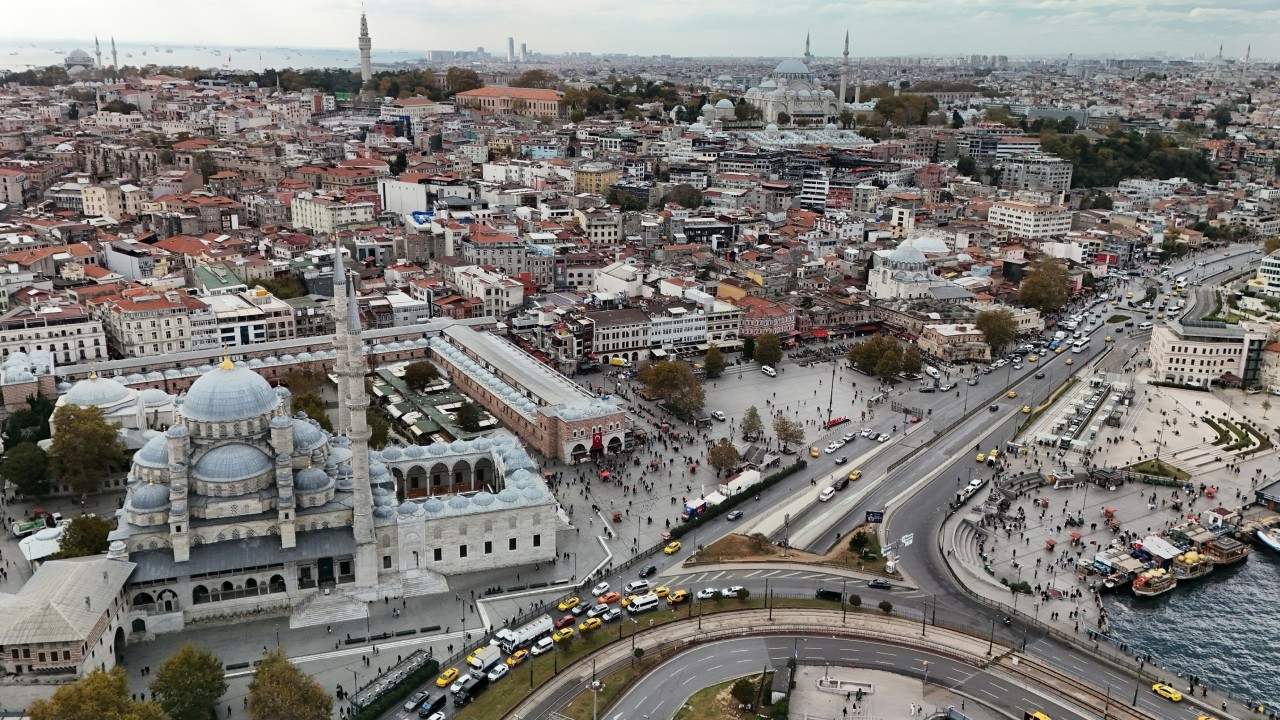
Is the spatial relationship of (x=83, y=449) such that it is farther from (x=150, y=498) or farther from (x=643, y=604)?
(x=643, y=604)

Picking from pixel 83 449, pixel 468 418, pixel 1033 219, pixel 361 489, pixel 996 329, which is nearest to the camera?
pixel 361 489

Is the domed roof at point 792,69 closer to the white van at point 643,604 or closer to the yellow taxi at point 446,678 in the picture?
the white van at point 643,604

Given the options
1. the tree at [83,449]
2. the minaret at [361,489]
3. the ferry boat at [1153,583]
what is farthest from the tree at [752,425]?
the tree at [83,449]

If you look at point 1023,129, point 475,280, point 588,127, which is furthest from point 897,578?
point 1023,129

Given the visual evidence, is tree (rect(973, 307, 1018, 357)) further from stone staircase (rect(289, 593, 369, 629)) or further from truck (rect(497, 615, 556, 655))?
stone staircase (rect(289, 593, 369, 629))

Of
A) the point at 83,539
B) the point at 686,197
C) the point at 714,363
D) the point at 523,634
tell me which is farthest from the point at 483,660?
the point at 686,197

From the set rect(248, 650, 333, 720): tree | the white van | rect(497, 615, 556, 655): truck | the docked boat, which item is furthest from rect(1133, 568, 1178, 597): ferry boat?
rect(248, 650, 333, 720): tree
